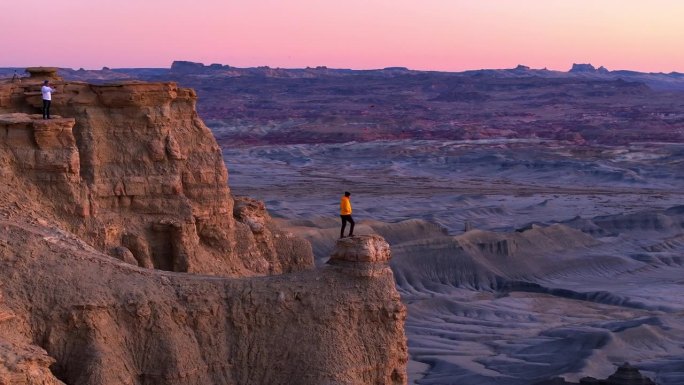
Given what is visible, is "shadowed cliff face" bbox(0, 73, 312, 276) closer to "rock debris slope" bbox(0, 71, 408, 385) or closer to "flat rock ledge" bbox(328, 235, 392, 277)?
"rock debris slope" bbox(0, 71, 408, 385)

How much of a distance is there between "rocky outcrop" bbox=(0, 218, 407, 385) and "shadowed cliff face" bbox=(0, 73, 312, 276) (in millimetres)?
1365

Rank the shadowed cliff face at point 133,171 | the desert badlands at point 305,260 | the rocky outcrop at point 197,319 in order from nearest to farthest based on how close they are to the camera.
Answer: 1. the rocky outcrop at point 197,319
2. the desert badlands at point 305,260
3. the shadowed cliff face at point 133,171

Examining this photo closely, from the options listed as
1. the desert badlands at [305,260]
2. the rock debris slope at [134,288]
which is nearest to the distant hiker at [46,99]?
the rock debris slope at [134,288]

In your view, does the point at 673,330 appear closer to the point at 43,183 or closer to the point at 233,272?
the point at 233,272

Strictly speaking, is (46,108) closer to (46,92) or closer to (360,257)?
(46,92)

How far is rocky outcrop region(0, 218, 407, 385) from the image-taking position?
470 inches

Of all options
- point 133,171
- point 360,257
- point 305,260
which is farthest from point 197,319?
point 305,260

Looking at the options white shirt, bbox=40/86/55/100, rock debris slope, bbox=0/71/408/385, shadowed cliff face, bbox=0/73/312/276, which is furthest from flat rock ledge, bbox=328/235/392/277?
white shirt, bbox=40/86/55/100

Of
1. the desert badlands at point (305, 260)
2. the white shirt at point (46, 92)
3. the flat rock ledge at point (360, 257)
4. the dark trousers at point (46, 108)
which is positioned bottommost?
the desert badlands at point (305, 260)

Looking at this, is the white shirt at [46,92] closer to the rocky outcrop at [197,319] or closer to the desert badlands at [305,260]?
the desert badlands at [305,260]

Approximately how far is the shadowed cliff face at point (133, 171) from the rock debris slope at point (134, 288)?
0.02m

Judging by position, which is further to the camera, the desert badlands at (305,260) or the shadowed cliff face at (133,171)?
the shadowed cliff face at (133,171)

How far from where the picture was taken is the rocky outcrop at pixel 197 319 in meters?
11.9

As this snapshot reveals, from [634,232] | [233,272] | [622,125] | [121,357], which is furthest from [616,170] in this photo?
[121,357]
